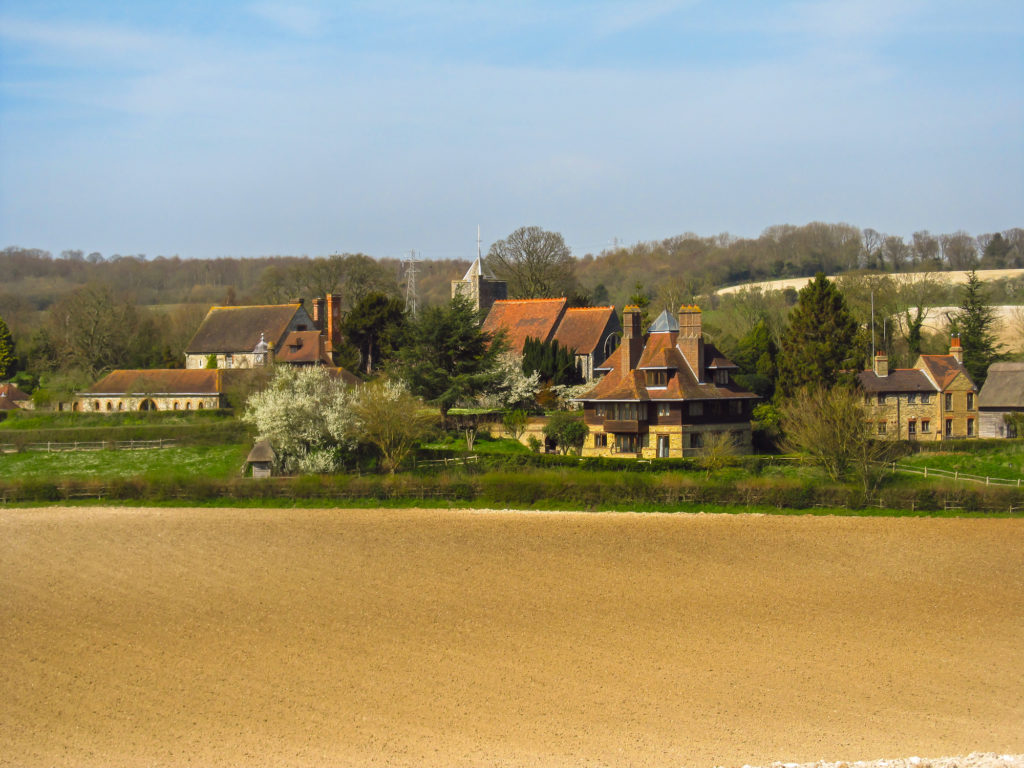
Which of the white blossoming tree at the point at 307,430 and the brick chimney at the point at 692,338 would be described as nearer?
the white blossoming tree at the point at 307,430

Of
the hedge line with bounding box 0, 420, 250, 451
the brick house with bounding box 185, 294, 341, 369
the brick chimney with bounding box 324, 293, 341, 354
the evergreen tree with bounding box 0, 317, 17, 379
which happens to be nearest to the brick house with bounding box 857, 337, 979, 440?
the hedge line with bounding box 0, 420, 250, 451

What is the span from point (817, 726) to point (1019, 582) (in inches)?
381

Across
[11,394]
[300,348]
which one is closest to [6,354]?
[11,394]

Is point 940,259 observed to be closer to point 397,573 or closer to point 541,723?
point 397,573

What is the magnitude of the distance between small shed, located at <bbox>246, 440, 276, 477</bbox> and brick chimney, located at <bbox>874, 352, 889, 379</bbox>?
23463mm

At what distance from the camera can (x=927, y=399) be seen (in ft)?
138

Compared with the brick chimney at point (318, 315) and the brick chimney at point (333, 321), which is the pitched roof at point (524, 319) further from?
the brick chimney at point (318, 315)

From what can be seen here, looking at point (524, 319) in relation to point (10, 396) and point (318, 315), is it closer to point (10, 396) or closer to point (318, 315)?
point (318, 315)

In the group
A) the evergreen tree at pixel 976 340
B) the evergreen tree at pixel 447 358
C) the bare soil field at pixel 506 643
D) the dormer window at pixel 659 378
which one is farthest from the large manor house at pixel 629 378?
the bare soil field at pixel 506 643

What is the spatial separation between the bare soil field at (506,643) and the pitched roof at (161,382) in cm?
Result: 2195

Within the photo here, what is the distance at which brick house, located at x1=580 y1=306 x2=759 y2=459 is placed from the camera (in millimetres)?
35500

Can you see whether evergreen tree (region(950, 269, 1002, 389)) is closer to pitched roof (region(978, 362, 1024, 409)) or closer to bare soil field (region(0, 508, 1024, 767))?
pitched roof (region(978, 362, 1024, 409))

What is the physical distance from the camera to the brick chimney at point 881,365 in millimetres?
41938

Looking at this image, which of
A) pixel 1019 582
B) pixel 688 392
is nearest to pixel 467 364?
pixel 688 392
